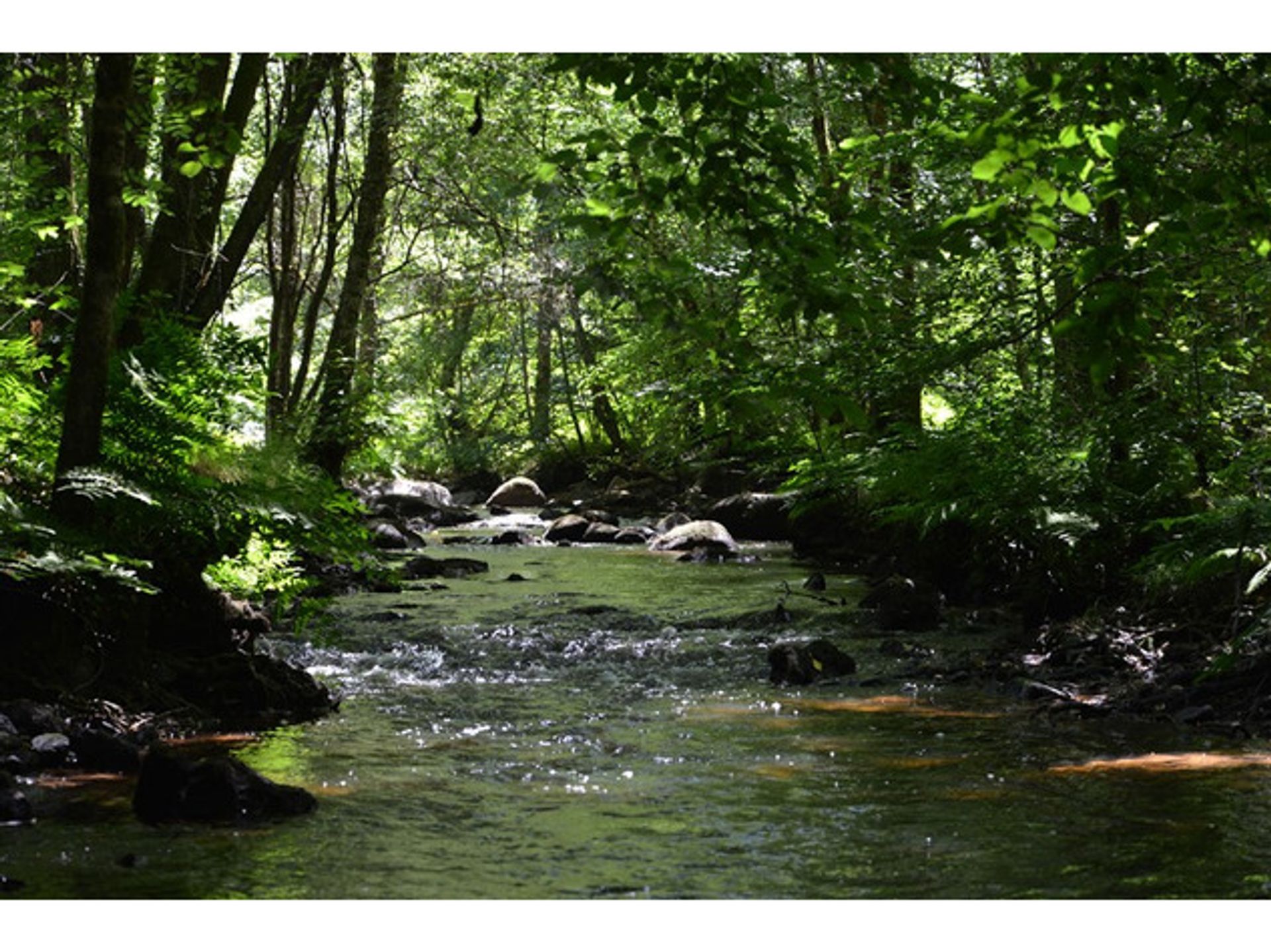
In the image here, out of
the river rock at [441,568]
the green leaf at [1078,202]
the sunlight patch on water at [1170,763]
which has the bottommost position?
the sunlight patch on water at [1170,763]

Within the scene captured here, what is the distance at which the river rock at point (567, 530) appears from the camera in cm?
2080

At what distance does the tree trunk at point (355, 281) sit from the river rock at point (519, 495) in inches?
493

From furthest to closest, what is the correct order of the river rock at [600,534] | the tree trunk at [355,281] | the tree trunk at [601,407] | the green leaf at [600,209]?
the tree trunk at [601,407] → the river rock at [600,534] → the tree trunk at [355,281] → the green leaf at [600,209]

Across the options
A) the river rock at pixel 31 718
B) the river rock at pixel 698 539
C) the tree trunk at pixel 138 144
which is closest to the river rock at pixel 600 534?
the river rock at pixel 698 539

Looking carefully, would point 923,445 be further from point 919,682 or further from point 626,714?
point 626,714

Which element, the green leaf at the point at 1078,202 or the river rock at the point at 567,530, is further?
the river rock at the point at 567,530

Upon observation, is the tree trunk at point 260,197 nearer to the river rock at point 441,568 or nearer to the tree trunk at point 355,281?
the tree trunk at point 355,281

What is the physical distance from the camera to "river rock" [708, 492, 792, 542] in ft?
66.4

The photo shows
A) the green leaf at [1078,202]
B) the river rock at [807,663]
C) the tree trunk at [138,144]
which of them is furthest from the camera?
the river rock at [807,663]

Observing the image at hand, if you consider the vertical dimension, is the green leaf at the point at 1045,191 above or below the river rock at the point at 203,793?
above

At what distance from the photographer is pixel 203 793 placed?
509 centimetres

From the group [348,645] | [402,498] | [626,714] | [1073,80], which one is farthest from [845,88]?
[402,498]

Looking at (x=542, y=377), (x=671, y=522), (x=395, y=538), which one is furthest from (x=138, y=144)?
(x=542, y=377)

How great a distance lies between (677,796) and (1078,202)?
2.97 meters
